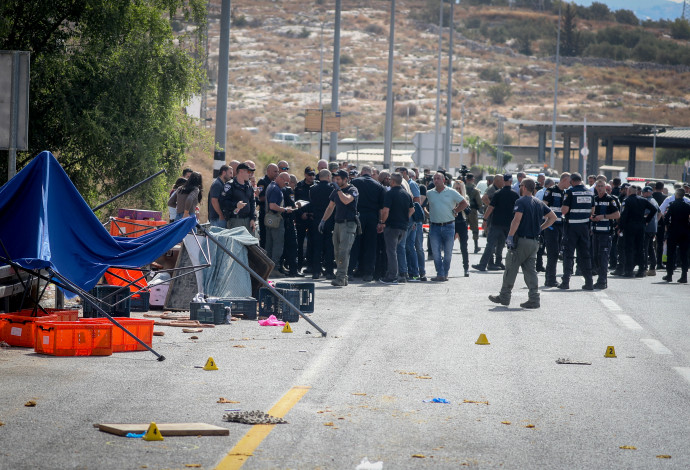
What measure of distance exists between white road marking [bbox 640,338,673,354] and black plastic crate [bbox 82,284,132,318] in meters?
6.34

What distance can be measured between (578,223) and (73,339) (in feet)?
36.8

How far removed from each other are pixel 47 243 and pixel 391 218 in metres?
8.99

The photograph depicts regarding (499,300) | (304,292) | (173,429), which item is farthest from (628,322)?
(173,429)

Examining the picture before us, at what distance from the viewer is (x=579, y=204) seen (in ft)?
60.3

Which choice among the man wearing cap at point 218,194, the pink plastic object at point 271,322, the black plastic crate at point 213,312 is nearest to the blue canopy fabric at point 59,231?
the black plastic crate at point 213,312

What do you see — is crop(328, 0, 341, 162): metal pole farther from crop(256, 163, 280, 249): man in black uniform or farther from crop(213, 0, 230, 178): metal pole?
crop(256, 163, 280, 249): man in black uniform

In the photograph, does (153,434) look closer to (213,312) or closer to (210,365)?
(210,365)

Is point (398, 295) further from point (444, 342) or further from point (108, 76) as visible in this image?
point (108, 76)

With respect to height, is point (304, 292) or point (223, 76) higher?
point (223, 76)

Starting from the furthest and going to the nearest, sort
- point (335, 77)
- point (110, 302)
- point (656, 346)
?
point (335, 77) < point (110, 302) < point (656, 346)

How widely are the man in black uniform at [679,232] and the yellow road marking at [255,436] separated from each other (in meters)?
15.0

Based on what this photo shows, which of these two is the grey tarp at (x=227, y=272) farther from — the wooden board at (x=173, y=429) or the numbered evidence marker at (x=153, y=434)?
the numbered evidence marker at (x=153, y=434)

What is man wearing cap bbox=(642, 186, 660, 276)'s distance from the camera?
22.5 meters

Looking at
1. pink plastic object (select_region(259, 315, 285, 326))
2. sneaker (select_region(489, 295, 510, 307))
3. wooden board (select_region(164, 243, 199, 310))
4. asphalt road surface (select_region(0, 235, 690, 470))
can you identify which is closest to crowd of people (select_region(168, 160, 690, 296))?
sneaker (select_region(489, 295, 510, 307))
